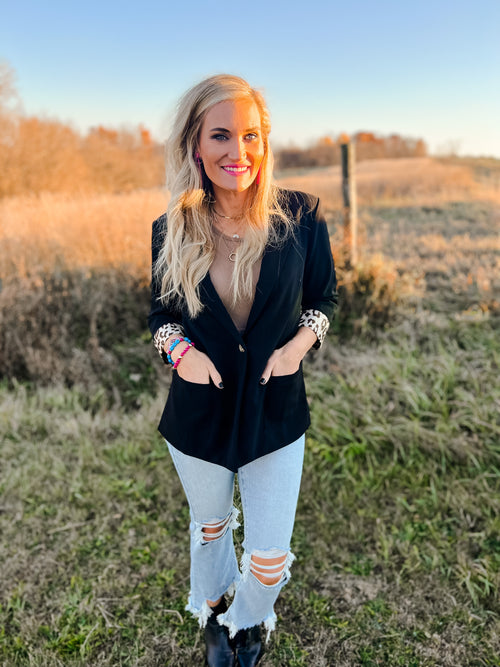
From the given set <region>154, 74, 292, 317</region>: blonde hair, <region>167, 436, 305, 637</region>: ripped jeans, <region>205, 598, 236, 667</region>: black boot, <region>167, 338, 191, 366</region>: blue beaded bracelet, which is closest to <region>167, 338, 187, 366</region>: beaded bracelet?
<region>167, 338, 191, 366</region>: blue beaded bracelet

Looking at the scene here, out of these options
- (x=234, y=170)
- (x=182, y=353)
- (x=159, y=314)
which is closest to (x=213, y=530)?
(x=182, y=353)

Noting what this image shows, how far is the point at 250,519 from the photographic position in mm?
1804

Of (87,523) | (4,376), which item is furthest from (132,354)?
(87,523)

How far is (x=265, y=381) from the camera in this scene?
1638 mm

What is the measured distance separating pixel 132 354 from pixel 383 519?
326cm

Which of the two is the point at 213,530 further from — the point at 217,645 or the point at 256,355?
the point at 256,355

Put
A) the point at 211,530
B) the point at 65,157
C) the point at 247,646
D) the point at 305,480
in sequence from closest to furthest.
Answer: the point at 211,530 < the point at 247,646 < the point at 305,480 < the point at 65,157

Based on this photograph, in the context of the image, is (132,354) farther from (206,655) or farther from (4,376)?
(206,655)

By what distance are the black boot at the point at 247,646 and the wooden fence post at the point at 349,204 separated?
4152 mm

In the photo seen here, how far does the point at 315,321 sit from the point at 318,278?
171mm

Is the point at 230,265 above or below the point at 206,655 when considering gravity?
above

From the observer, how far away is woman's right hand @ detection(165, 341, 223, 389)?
1.64 meters

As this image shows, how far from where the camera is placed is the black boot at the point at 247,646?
2.10 m

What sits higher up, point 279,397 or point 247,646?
point 279,397
